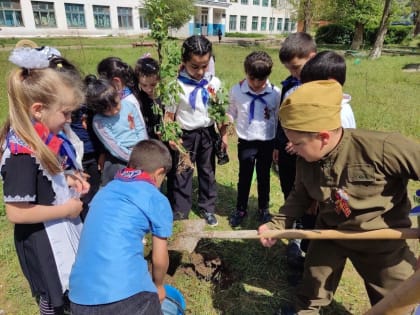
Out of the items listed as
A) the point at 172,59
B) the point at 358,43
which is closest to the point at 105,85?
the point at 172,59

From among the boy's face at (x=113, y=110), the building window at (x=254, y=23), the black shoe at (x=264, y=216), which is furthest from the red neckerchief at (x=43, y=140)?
the building window at (x=254, y=23)

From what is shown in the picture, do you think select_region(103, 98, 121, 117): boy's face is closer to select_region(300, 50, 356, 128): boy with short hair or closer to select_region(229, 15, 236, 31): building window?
select_region(300, 50, 356, 128): boy with short hair

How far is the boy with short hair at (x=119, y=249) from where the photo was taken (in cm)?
160

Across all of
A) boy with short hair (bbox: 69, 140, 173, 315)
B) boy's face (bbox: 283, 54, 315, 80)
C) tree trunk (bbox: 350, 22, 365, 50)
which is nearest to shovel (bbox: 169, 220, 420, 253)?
boy with short hair (bbox: 69, 140, 173, 315)

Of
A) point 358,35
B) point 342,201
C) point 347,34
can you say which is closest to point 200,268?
point 342,201

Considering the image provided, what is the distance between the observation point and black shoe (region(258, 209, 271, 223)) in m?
3.71

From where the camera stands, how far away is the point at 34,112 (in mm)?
1746

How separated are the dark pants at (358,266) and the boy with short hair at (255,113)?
144 cm

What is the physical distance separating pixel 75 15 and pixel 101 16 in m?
2.91

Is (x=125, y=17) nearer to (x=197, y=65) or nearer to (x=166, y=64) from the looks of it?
(x=197, y=65)

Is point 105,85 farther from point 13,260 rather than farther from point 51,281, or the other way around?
point 13,260

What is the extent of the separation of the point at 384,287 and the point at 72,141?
7.25 feet

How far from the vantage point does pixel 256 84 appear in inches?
124

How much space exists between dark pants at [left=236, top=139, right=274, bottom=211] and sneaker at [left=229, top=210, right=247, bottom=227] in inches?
2.0
